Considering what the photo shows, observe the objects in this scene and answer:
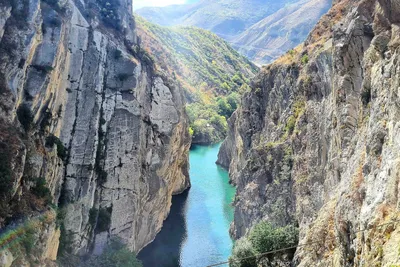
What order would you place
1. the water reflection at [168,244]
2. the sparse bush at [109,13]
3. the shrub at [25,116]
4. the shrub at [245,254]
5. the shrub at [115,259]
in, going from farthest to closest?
the sparse bush at [109,13] < the water reflection at [168,244] < the shrub at [115,259] < the shrub at [25,116] < the shrub at [245,254]

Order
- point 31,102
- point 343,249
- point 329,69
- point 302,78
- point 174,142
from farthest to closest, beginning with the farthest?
point 174,142, point 302,78, point 31,102, point 329,69, point 343,249

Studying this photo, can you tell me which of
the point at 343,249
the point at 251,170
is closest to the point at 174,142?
the point at 251,170

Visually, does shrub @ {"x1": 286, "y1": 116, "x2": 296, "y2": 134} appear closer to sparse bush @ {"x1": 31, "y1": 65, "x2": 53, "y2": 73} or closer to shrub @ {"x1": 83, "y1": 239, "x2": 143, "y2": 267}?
shrub @ {"x1": 83, "y1": 239, "x2": 143, "y2": 267}

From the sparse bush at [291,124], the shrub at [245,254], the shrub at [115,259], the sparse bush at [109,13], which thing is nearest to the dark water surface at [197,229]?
the shrub at [115,259]

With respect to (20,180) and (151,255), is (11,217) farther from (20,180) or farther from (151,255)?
(151,255)

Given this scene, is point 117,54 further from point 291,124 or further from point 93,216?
point 291,124

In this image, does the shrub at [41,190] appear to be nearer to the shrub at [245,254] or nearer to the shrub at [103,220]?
the shrub at [103,220]
